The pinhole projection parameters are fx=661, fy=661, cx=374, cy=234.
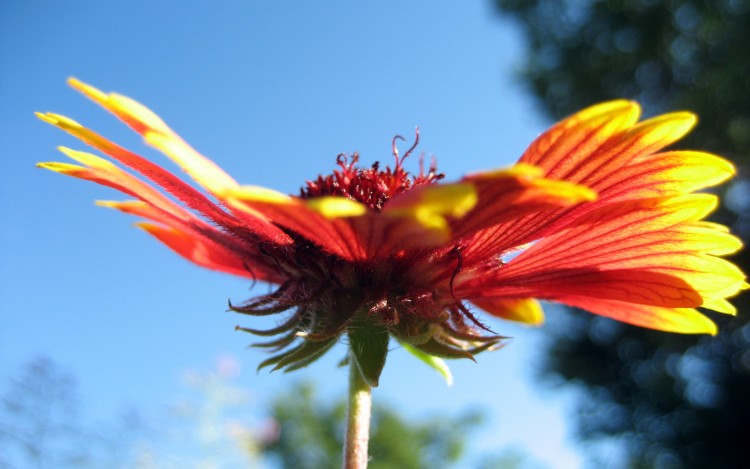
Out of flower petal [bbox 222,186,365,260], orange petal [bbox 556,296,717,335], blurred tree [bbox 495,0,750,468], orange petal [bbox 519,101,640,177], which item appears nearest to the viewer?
flower petal [bbox 222,186,365,260]

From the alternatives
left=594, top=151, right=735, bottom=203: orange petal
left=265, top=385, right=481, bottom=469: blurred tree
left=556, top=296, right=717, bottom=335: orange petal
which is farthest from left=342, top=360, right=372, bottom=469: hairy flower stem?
left=265, top=385, right=481, bottom=469: blurred tree

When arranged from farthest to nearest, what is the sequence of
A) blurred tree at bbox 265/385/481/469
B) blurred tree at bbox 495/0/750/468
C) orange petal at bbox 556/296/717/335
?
1. blurred tree at bbox 265/385/481/469
2. blurred tree at bbox 495/0/750/468
3. orange petal at bbox 556/296/717/335

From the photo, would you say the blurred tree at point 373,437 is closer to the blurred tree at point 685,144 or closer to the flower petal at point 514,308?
the blurred tree at point 685,144

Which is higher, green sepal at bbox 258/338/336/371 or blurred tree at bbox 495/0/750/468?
blurred tree at bbox 495/0/750/468

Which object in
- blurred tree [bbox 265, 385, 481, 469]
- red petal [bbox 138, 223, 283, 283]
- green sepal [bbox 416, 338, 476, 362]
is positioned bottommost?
green sepal [bbox 416, 338, 476, 362]

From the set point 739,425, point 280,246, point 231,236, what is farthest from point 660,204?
point 739,425

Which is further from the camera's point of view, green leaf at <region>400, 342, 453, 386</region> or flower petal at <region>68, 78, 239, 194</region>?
green leaf at <region>400, 342, 453, 386</region>

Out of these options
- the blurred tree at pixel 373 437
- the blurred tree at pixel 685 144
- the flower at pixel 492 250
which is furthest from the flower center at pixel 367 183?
the blurred tree at pixel 373 437

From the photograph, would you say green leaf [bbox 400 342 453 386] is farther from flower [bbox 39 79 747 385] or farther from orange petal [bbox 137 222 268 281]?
orange petal [bbox 137 222 268 281]
